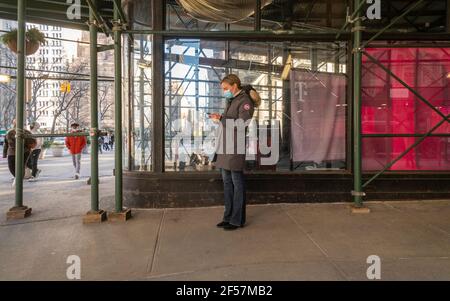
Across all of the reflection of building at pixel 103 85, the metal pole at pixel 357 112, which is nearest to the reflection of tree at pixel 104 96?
the reflection of building at pixel 103 85

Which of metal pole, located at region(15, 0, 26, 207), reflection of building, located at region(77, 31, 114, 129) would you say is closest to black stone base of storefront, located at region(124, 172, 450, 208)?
metal pole, located at region(15, 0, 26, 207)

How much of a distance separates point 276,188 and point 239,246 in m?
2.07

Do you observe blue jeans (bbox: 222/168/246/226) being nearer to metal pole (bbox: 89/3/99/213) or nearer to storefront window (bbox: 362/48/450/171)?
metal pole (bbox: 89/3/99/213)

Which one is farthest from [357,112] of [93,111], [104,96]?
[104,96]

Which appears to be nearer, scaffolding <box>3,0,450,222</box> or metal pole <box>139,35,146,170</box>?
scaffolding <box>3,0,450,222</box>

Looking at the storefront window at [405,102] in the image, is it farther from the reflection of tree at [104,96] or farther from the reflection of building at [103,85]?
the reflection of tree at [104,96]

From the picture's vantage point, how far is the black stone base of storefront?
18.4 ft

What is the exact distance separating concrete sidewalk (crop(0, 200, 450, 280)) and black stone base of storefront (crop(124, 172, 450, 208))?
0.26m

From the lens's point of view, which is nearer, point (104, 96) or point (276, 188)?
point (276, 188)

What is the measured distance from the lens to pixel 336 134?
20.0 ft

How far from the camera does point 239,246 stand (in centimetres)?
388

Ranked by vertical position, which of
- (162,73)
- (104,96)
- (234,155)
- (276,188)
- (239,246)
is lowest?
(239,246)

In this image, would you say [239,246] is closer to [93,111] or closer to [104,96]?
[93,111]

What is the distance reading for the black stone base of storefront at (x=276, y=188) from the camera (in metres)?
5.60
